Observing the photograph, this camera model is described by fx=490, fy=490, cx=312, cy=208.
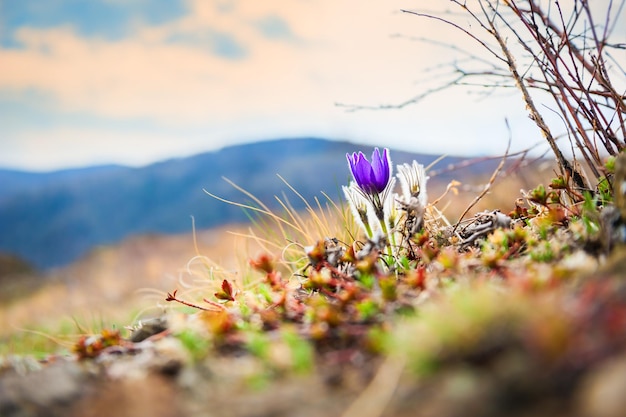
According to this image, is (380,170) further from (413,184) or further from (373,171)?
(413,184)

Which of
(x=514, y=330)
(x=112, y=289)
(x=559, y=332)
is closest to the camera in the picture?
(x=559, y=332)

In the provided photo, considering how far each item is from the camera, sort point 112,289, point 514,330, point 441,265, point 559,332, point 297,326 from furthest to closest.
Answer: point 112,289 < point 441,265 < point 297,326 < point 514,330 < point 559,332

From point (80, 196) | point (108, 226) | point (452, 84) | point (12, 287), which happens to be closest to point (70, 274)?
point (12, 287)

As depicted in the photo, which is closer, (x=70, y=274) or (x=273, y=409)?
(x=273, y=409)

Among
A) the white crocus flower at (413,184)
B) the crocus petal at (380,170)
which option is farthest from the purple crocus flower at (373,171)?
the white crocus flower at (413,184)

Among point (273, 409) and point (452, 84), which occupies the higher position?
point (452, 84)

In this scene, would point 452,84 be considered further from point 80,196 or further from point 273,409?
point 80,196

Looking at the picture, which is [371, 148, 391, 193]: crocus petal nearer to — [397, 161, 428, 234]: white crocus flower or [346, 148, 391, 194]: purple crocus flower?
[346, 148, 391, 194]: purple crocus flower

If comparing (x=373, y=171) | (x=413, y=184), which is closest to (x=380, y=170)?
(x=373, y=171)

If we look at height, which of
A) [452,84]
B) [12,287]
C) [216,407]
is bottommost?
[12,287]
